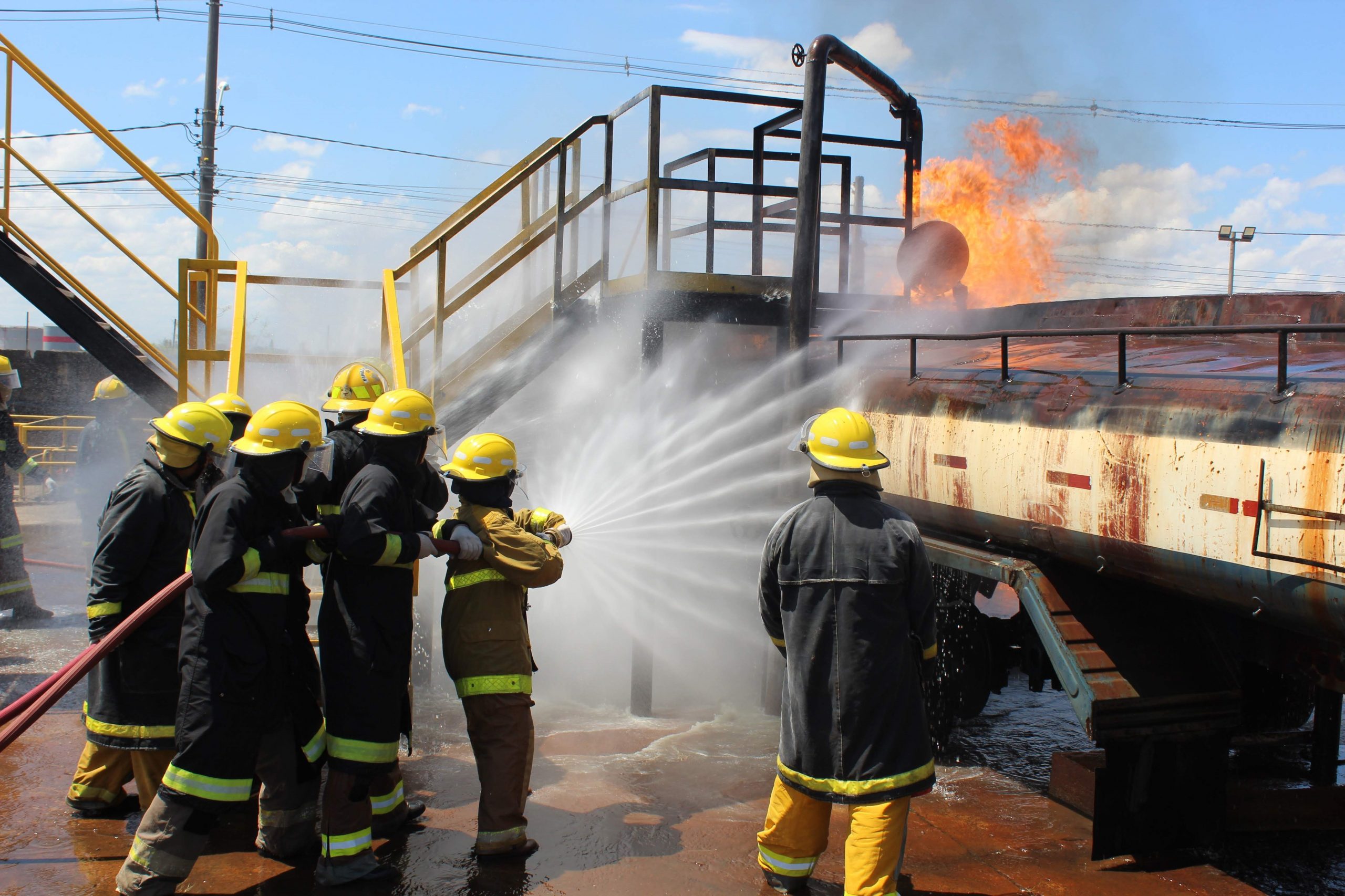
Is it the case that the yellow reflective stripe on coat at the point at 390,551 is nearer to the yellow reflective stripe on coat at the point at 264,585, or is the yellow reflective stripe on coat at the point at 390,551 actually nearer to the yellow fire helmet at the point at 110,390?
the yellow reflective stripe on coat at the point at 264,585

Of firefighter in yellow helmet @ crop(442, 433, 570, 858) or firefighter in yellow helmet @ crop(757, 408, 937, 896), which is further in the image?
firefighter in yellow helmet @ crop(442, 433, 570, 858)

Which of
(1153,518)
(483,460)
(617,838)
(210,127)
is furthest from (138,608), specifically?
(210,127)

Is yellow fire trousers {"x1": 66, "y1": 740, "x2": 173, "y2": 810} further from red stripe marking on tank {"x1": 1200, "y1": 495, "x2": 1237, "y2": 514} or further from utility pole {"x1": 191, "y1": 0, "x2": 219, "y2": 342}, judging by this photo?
utility pole {"x1": 191, "y1": 0, "x2": 219, "y2": 342}

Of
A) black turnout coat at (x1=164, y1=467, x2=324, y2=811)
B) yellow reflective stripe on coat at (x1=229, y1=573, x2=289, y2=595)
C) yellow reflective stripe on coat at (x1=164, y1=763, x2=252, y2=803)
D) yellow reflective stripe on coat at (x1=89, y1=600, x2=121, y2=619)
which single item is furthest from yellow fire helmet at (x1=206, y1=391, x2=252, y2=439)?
yellow reflective stripe on coat at (x1=164, y1=763, x2=252, y2=803)

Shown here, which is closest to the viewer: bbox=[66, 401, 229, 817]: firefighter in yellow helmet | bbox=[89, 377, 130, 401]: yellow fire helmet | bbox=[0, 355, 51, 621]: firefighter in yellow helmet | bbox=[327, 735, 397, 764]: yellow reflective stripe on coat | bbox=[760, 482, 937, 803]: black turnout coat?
bbox=[760, 482, 937, 803]: black turnout coat

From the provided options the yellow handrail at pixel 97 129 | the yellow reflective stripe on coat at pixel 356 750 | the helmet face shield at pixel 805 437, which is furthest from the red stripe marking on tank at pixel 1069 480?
the yellow handrail at pixel 97 129

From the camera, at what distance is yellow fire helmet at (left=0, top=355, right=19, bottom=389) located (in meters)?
7.82

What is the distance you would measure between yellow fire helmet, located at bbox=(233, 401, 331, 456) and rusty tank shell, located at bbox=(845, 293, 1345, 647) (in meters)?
3.24

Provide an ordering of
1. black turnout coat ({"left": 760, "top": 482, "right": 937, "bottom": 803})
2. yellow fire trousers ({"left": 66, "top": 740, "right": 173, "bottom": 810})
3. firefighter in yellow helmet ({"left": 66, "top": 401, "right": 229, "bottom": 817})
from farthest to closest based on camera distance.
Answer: yellow fire trousers ({"left": 66, "top": 740, "right": 173, "bottom": 810}) → firefighter in yellow helmet ({"left": 66, "top": 401, "right": 229, "bottom": 817}) → black turnout coat ({"left": 760, "top": 482, "right": 937, "bottom": 803})

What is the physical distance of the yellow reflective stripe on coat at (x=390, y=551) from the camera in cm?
387

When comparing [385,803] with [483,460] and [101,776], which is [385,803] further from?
[483,460]

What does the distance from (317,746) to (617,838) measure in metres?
1.40

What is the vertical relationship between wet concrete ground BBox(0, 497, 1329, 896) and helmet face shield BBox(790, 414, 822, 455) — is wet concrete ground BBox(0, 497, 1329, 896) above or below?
below

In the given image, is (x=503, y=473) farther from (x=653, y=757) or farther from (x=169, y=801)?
(x=653, y=757)
